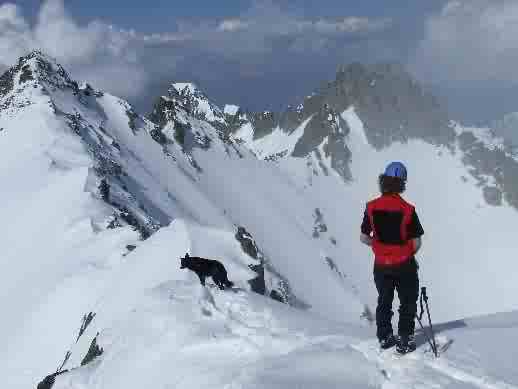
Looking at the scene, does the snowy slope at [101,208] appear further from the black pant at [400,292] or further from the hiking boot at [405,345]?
the hiking boot at [405,345]

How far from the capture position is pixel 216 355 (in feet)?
29.5

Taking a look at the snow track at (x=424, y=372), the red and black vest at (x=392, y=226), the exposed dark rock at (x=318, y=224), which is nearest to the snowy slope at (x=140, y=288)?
the snow track at (x=424, y=372)

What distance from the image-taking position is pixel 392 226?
8242mm

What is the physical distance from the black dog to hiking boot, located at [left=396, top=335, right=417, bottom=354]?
236 inches

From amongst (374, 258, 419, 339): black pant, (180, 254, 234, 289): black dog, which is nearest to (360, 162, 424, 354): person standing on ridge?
(374, 258, 419, 339): black pant

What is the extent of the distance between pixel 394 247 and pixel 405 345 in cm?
185

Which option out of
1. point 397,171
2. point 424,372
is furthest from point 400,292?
point 397,171

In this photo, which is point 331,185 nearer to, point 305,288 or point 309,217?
point 309,217

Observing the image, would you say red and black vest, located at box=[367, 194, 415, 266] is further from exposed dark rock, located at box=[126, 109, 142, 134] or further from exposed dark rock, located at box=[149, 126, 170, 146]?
exposed dark rock, located at box=[149, 126, 170, 146]

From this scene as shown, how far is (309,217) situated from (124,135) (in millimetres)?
71630

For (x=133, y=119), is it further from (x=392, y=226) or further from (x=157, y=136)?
(x=392, y=226)

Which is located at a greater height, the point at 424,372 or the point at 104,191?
the point at 104,191

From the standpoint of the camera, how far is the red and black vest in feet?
26.8

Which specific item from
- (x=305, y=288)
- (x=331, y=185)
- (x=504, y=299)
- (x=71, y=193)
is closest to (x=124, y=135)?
(x=305, y=288)
